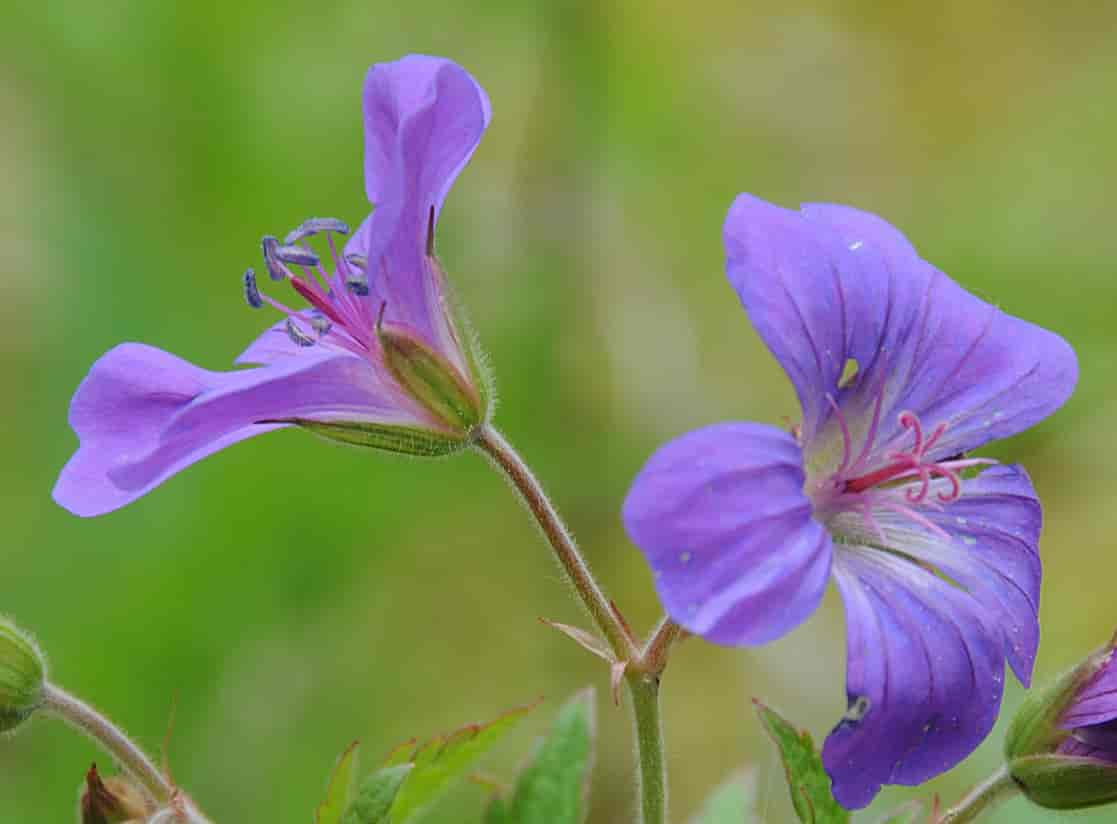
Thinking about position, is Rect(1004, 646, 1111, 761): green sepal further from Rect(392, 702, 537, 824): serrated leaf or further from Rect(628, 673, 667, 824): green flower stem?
Rect(392, 702, 537, 824): serrated leaf

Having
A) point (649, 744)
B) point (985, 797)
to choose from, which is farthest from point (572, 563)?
point (985, 797)

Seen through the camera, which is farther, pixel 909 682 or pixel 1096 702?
pixel 1096 702

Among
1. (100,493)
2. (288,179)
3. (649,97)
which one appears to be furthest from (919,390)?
(649,97)

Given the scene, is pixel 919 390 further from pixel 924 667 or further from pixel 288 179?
pixel 288 179

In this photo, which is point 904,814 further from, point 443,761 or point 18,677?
point 18,677

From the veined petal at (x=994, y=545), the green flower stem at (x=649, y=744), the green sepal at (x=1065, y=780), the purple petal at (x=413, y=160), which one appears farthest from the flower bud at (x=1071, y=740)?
the purple petal at (x=413, y=160)
